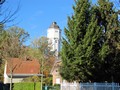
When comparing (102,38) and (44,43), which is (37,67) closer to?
(44,43)

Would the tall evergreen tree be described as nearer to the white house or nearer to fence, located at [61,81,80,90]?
fence, located at [61,81,80,90]

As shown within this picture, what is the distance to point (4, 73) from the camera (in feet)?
282

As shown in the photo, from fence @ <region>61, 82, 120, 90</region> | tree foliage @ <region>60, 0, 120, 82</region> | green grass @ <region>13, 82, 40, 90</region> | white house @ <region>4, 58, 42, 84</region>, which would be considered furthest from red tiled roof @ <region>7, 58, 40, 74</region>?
fence @ <region>61, 82, 120, 90</region>

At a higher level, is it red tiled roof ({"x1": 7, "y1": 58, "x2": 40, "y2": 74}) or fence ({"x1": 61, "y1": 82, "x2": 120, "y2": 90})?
red tiled roof ({"x1": 7, "y1": 58, "x2": 40, "y2": 74})

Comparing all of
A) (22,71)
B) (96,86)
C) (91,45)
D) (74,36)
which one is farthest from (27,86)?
(96,86)

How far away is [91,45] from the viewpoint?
1325 inches

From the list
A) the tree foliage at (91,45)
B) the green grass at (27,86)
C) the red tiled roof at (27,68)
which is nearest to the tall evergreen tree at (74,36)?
the tree foliage at (91,45)

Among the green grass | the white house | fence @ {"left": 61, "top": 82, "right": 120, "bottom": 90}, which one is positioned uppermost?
the white house

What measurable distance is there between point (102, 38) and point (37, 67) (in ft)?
162

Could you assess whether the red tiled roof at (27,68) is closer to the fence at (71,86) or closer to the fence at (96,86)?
the fence at (71,86)

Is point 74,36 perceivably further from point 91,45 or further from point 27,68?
point 27,68

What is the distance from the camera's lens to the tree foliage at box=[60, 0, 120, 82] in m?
33.9

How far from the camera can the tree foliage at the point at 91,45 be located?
33938 millimetres

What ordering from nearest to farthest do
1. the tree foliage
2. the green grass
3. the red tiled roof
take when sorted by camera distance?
1. the tree foliage
2. the green grass
3. the red tiled roof
